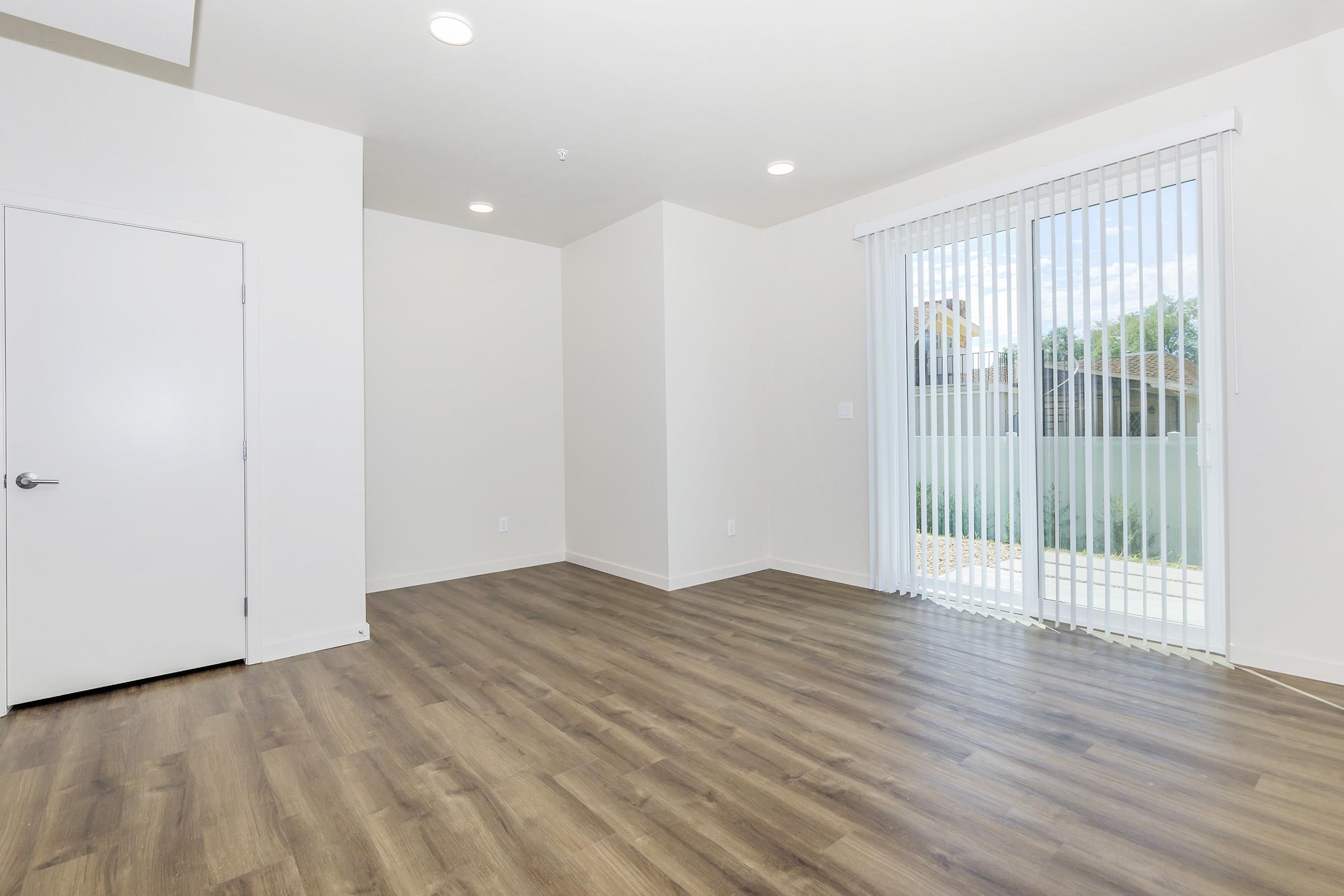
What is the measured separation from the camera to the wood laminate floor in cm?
165

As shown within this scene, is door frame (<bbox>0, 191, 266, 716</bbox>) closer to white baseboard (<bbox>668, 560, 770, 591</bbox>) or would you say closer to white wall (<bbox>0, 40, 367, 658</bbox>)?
white wall (<bbox>0, 40, 367, 658</bbox>)

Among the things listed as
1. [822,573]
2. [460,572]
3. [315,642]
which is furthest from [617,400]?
[315,642]

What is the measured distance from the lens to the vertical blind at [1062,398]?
3.07m

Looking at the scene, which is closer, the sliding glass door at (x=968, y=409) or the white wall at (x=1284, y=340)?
the white wall at (x=1284, y=340)

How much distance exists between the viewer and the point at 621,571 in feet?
16.9

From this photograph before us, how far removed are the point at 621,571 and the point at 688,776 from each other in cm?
308

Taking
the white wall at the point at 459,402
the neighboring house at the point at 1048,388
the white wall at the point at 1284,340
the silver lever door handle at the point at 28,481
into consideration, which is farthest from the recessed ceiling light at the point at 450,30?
the white wall at the point at 1284,340

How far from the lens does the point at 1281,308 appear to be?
2867 mm

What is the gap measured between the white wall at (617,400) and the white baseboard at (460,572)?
0.28 m

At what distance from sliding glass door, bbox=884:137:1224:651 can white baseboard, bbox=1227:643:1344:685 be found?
0.30ft

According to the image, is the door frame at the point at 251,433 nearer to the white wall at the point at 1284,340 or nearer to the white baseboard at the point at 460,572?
the white baseboard at the point at 460,572

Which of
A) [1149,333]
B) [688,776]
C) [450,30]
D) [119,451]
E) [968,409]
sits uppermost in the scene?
[450,30]

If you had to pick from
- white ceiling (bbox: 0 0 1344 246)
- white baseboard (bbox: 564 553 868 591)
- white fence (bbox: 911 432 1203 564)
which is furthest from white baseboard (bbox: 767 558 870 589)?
white ceiling (bbox: 0 0 1344 246)

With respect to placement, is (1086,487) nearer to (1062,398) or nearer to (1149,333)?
(1062,398)
